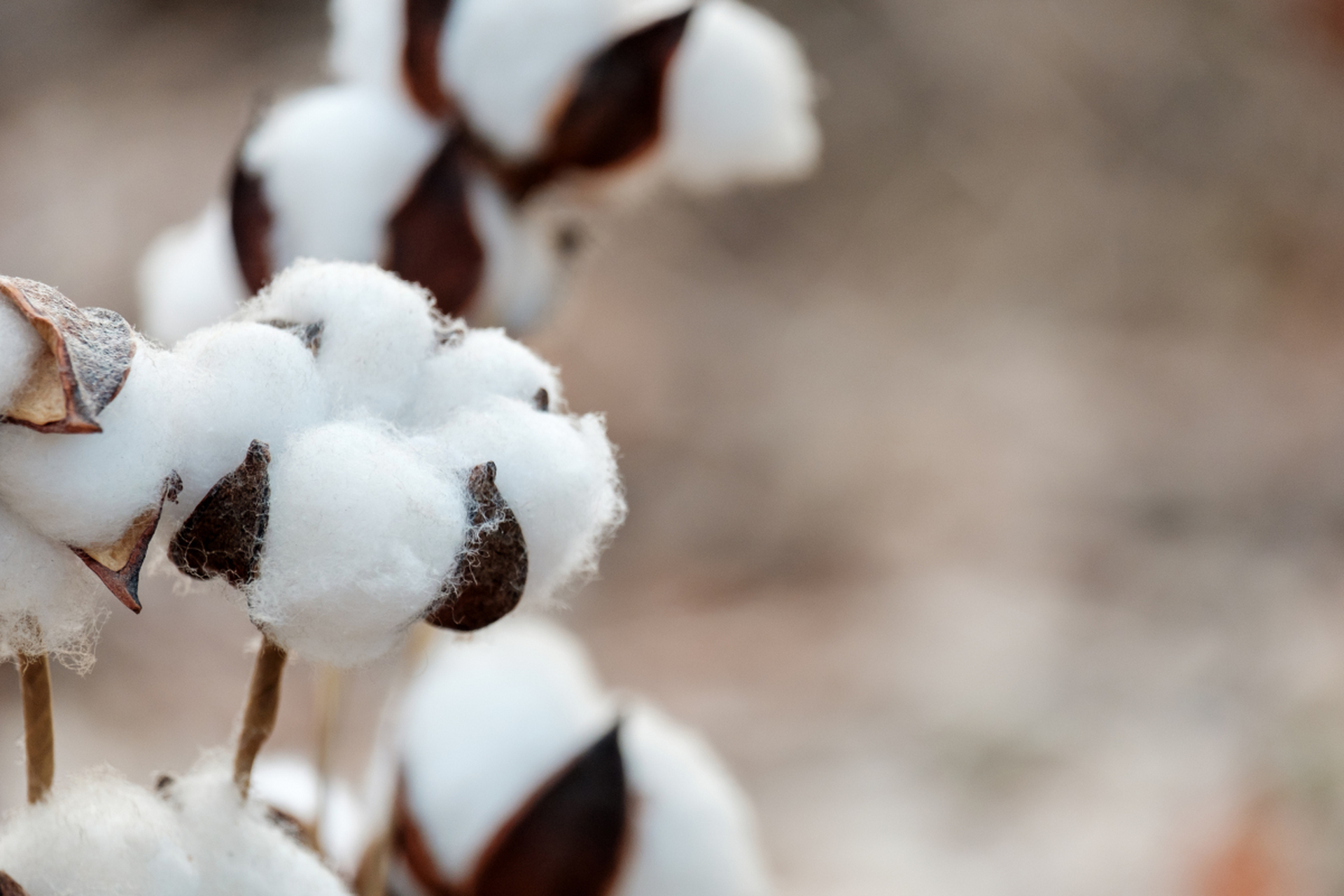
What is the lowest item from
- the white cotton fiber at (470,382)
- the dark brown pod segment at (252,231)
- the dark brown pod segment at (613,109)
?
the dark brown pod segment at (252,231)

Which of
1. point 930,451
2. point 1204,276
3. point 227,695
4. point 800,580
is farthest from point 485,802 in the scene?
point 1204,276

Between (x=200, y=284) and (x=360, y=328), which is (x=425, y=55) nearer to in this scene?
(x=200, y=284)

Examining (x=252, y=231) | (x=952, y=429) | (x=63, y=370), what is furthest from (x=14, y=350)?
(x=952, y=429)

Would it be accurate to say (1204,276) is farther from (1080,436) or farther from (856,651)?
(856,651)

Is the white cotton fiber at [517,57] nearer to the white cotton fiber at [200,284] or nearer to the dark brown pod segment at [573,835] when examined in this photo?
the white cotton fiber at [200,284]

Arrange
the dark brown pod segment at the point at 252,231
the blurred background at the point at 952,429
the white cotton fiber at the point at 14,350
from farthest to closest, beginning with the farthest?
1. the blurred background at the point at 952,429
2. the dark brown pod segment at the point at 252,231
3. the white cotton fiber at the point at 14,350

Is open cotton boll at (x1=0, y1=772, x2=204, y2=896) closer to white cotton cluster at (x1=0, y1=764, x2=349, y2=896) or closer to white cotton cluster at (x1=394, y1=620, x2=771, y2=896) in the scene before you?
white cotton cluster at (x1=0, y1=764, x2=349, y2=896)

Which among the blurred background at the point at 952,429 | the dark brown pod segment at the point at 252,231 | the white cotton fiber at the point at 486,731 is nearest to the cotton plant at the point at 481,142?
the dark brown pod segment at the point at 252,231
